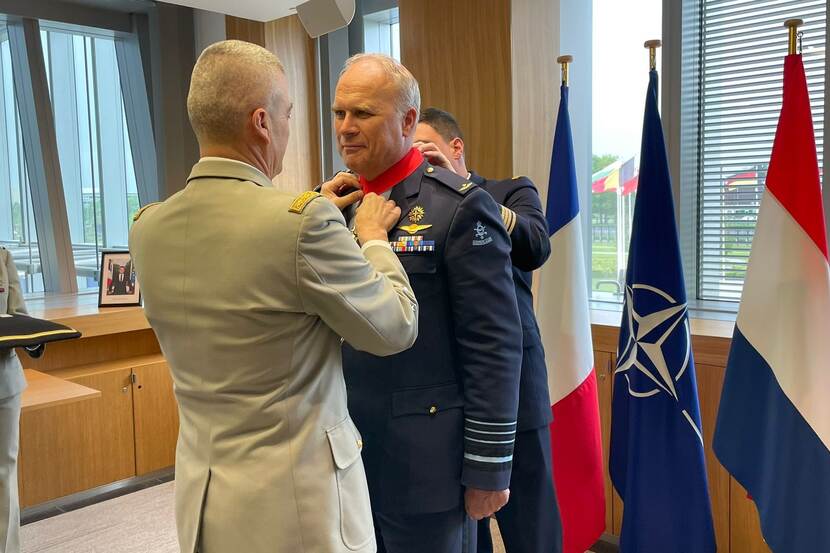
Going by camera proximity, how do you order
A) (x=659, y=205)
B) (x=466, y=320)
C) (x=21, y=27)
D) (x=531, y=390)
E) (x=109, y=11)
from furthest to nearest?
(x=109, y=11), (x=21, y=27), (x=659, y=205), (x=531, y=390), (x=466, y=320)

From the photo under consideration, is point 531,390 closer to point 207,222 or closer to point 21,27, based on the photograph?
point 207,222

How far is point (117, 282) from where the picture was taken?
438 cm

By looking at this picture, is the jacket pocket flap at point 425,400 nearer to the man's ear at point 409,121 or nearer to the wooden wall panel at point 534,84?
the man's ear at point 409,121

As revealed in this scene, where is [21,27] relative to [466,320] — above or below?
above

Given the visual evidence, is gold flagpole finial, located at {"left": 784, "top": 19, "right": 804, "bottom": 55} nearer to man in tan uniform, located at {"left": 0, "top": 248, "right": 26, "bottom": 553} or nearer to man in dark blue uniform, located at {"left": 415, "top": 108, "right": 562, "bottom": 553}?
man in dark blue uniform, located at {"left": 415, "top": 108, "right": 562, "bottom": 553}

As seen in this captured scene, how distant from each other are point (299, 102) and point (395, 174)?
10.6ft

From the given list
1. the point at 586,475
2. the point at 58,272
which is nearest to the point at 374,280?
the point at 586,475

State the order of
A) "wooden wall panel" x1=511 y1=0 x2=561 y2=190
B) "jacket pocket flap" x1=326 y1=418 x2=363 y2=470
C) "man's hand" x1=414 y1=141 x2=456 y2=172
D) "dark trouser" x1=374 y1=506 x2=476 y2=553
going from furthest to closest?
"wooden wall panel" x1=511 y1=0 x2=561 y2=190
"man's hand" x1=414 y1=141 x2=456 y2=172
"dark trouser" x1=374 y1=506 x2=476 y2=553
"jacket pocket flap" x1=326 y1=418 x2=363 y2=470

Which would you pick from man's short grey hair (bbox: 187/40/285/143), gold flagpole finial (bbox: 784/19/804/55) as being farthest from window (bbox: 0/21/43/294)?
gold flagpole finial (bbox: 784/19/804/55)

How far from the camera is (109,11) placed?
5.10m

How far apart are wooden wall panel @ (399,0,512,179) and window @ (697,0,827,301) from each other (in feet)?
2.90

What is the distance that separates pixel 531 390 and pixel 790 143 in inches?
43.5

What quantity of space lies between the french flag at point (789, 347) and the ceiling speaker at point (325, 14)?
219 centimetres

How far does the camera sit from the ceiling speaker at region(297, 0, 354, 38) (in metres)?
3.68
